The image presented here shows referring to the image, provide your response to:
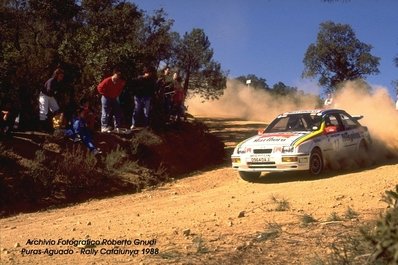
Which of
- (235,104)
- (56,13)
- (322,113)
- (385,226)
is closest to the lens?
(385,226)

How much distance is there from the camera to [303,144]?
11.2 meters

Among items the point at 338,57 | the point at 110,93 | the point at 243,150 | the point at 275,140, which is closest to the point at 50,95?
the point at 110,93

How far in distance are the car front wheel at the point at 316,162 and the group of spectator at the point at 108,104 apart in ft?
15.7

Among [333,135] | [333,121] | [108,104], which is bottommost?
[333,135]

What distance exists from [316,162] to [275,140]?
1.00 meters

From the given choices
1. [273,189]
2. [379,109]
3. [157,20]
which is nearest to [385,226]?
[273,189]

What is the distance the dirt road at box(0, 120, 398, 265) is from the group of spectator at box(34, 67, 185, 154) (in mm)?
2420

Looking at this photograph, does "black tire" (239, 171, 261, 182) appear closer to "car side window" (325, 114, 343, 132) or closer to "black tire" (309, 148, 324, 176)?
"black tire" (309, 148, 324, 176)

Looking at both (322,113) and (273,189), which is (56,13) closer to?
(322,113)

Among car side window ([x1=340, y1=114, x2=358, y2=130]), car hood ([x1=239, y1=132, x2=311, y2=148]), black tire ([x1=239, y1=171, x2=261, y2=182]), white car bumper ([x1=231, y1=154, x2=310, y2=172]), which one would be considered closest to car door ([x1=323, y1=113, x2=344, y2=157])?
car side window ([x1=340, y1=114, x2=358, y2=130])

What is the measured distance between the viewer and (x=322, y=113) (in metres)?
12.7

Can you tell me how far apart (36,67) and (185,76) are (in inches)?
739

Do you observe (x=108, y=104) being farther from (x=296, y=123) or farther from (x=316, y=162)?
(x=316, y=162)

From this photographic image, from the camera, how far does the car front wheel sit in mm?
11418
